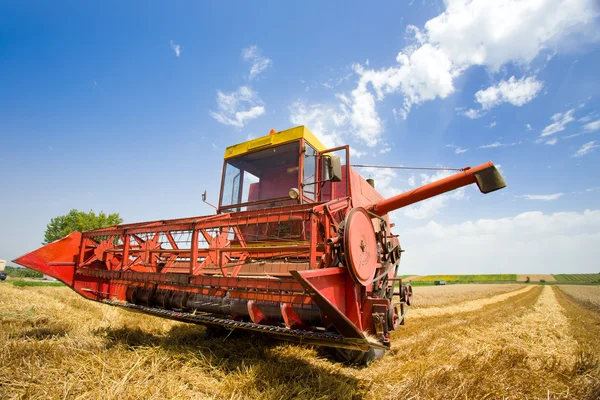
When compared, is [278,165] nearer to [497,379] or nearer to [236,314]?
[236,314]

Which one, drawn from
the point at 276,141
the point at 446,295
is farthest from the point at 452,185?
the point at 446,295

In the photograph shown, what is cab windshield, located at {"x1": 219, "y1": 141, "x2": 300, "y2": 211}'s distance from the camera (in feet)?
15.6

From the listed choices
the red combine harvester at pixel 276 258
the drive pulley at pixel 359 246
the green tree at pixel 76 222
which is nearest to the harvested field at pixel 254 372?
the red combine harvester at pixel 276 258

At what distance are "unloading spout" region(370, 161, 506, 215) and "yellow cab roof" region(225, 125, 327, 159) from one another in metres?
1.59

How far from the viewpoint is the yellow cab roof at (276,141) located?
4785 mm

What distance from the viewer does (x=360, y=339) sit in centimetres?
242

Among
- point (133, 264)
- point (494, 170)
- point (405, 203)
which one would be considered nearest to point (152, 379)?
point (133, 264)

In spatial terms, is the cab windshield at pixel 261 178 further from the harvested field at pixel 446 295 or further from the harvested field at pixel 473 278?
the harvested field at pixel 473 278

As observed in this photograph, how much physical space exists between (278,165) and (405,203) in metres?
2.11

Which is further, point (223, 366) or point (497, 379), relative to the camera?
point (223, 366)

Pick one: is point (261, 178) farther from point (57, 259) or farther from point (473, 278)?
point (473, 278)

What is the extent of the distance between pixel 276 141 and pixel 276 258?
1.95m

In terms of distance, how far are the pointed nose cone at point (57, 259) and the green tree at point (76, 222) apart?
128 feet

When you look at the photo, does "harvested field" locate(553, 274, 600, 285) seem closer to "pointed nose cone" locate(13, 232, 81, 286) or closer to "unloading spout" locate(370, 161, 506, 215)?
"unloading spout" locate(370, 161, 506, 215)
